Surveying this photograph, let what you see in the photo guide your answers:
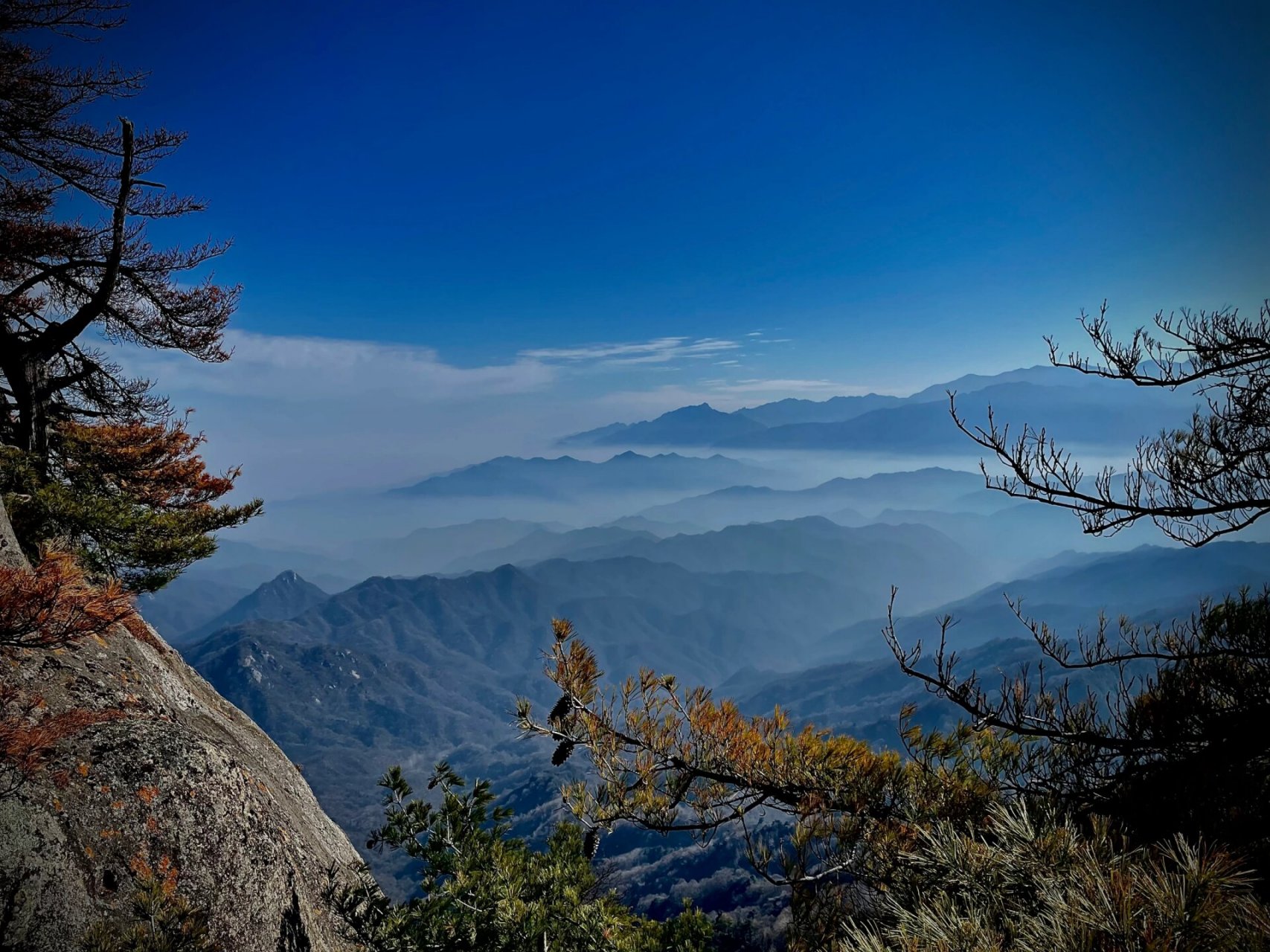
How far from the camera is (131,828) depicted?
5117 millimetres

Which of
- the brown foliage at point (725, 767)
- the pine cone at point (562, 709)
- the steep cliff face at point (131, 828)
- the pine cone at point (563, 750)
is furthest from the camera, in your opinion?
the brown foliage at point (725, 767)

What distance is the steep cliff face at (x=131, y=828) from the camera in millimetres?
4520

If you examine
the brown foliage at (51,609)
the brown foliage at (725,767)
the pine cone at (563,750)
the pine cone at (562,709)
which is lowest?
the brown foliage at (725,767)

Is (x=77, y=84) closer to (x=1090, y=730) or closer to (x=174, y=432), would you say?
(x=174, y=432)

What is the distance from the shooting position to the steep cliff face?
4.52 metres

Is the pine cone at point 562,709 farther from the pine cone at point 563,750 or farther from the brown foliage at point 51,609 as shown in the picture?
the brown foliage at point 51,609

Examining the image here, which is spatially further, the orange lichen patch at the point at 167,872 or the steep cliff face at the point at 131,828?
the orange lichen patch at the point at 167,872

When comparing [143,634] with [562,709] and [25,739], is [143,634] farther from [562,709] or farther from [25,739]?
[562,709]

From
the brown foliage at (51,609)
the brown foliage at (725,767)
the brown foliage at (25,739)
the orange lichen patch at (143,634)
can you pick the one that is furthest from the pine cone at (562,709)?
the orange lichen patch at (143,634)

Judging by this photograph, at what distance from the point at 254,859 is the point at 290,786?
10.0 ft

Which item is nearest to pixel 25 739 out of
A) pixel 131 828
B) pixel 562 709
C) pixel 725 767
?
pixel 131 828

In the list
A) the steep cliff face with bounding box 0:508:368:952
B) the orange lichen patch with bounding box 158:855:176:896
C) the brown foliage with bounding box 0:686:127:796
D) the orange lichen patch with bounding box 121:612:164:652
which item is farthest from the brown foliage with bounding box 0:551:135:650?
the orange lichen patch with bounding box 121:612:164:652

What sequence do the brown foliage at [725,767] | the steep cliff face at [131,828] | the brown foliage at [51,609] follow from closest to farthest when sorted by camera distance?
the brown foliage at [51,609], the steep cliff face at [131,828], the brown foliage at [725,767]

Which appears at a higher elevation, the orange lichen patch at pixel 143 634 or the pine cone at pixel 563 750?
the orange lichen patch at pixel 143 634
